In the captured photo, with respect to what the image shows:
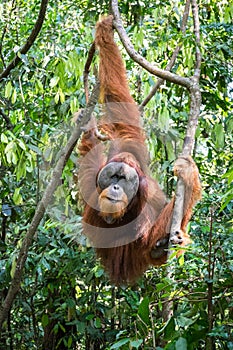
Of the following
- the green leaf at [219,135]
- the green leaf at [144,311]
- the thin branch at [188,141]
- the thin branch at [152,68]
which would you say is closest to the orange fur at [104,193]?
the green leaf at [219,135]

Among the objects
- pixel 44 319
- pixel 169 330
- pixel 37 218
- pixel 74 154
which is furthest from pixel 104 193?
pixel 169 330

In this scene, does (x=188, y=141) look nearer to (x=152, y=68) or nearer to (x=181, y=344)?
(x=152, y=68)

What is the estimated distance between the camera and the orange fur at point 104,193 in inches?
156

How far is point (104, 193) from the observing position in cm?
372

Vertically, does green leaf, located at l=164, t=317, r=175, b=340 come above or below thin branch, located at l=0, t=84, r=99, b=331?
below

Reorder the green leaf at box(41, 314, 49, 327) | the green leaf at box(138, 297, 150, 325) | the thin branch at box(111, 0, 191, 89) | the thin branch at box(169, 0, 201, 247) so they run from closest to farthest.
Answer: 1. the green leaf at box(138, 297, 150, 325)
2. the thin branch at box(169, 0, 201, 247)
3. the thin branch at box(111, 0, 191, 89)
4. the green leaf at box(41, 314, 49, 327)

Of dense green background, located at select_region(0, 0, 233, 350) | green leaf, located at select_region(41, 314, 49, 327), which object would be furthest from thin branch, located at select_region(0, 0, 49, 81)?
green leaf, located at select_region(41, 314, 49, 327)

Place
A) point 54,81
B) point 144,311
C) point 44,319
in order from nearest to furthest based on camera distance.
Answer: point 144,311
point 54,81
point 44,319

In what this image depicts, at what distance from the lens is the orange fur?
3957 millimetres

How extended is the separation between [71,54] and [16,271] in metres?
1.62

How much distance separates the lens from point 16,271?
12.6 ft

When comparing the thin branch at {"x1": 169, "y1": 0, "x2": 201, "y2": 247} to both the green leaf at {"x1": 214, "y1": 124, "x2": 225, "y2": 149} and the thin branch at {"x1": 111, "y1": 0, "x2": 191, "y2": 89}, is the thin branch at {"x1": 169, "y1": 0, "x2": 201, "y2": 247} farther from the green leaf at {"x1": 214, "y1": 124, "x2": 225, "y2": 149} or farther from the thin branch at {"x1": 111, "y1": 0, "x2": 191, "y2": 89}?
the green leaf at {"x1": 214, "y1": 124, "x2": 225, "y2": 149}

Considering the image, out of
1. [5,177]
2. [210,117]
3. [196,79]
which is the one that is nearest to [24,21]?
[5,177]

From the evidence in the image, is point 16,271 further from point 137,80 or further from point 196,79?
point 137,80
